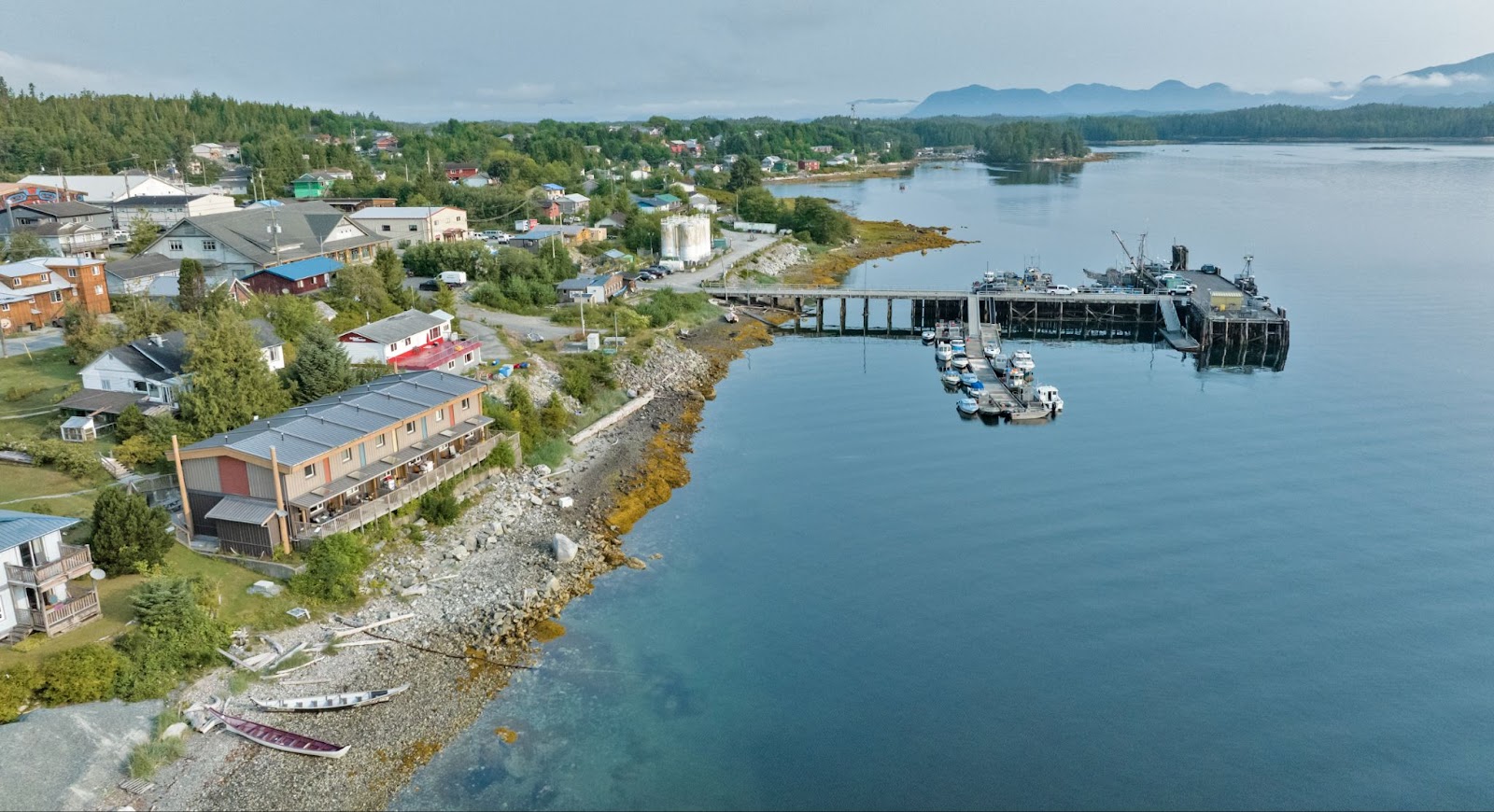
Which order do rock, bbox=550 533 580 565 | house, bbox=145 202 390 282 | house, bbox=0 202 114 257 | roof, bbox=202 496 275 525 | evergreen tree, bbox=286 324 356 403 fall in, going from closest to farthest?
roof, bbox=202 496 275 525 → rock, bbox=550 533 580 565 → evergreen tree, bbox=286 324 356 403 → house, bbox=145 202 390 282 → house, bbox=0 202 114 257

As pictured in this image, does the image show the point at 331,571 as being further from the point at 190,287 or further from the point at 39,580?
the point at 190,287

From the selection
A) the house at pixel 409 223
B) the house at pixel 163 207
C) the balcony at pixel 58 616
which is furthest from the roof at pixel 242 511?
the house at pixel 163 207

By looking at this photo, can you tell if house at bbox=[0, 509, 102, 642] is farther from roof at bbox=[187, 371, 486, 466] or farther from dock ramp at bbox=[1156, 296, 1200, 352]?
dock ramp at bbox=[1156, 296, 1200, 352]

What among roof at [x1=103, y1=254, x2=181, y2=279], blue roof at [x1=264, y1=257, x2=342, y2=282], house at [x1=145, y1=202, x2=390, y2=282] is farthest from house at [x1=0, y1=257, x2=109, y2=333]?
blue roof at [x1=264, y1=257, x2=342, y2=282]

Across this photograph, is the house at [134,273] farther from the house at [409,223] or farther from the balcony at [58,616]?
the balcony at [58,616]

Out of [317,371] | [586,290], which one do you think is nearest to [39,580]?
[317,371]

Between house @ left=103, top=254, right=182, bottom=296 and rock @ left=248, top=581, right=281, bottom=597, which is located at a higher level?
house @ left=103, top=254, right=182, bottom=296
